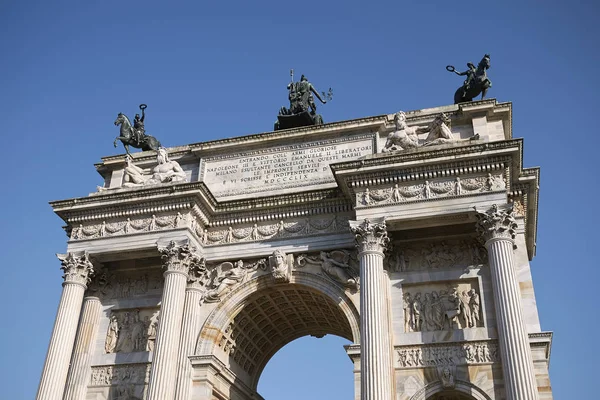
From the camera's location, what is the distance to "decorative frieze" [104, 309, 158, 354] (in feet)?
77.5

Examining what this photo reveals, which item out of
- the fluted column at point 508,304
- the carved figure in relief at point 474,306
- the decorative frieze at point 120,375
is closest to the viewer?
the fluted column at point 508,304

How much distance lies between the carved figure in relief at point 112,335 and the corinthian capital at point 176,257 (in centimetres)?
338

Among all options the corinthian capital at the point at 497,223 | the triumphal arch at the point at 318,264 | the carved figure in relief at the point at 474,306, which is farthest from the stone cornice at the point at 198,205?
the carved figure in relief at the point at 474,306

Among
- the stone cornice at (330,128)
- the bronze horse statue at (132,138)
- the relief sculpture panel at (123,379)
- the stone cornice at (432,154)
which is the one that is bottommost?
the relief sculpture panel at (123,379)

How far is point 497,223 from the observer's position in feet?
66.5

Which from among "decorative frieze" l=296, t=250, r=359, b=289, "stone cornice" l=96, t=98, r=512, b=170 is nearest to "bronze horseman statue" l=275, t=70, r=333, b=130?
"stone cornice" l=96, t=98, r=512, b=170

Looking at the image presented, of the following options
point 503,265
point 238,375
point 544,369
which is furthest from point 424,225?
point 238,375

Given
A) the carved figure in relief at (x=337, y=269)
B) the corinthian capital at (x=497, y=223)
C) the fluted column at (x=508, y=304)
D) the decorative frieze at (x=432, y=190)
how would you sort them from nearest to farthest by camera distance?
the fluted column at (x=508, y=304), the corinthian capital at (x=497, y=223), the decorative frieze at (x=432, y=190), the carved figure in relief at (x=337, y=269)

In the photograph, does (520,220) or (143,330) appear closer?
(520,220)

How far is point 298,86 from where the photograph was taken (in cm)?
2947

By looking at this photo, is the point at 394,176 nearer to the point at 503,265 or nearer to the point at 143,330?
the point at 503,265

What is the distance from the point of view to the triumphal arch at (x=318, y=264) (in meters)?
20.0

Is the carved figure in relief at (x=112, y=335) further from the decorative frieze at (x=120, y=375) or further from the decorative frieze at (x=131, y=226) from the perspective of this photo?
the decorative frieze at (x=131, y=226)

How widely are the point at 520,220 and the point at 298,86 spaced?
12.4m
